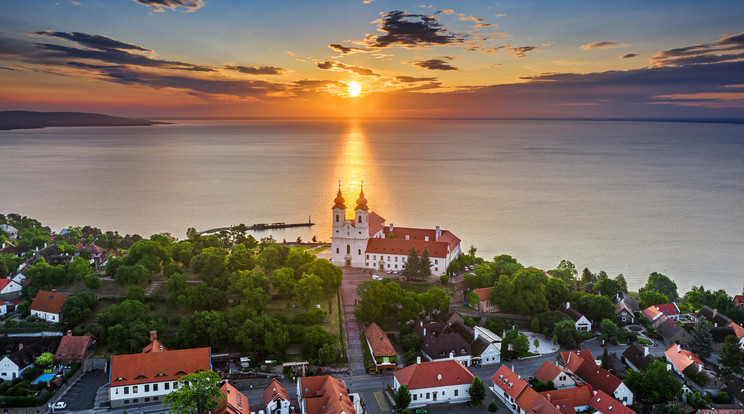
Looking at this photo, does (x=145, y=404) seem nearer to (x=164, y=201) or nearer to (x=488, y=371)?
(x=488, y=371)

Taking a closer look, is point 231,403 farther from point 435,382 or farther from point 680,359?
point 680,359

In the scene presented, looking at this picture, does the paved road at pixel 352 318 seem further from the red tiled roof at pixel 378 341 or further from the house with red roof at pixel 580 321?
the house with red roof at pixel 580 321

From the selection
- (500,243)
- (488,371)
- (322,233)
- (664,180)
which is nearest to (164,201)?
(322,233)

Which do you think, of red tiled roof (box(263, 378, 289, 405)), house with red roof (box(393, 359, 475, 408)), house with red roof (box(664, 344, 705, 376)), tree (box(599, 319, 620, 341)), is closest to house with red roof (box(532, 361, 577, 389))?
house with red roof (box(393, 359, 475, 408))

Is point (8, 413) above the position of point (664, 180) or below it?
below

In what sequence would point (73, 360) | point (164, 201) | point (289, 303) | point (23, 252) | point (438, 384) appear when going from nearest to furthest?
point (438, 384) → point (73, 360) → point (289, 303) → point (23, 252) → point (164, 201)

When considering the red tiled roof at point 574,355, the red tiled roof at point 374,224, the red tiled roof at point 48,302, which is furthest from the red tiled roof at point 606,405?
the red tiled roof at point 48,302
